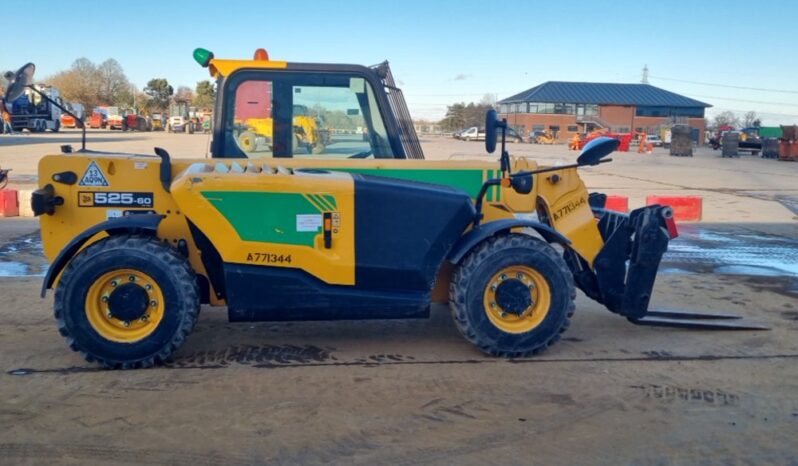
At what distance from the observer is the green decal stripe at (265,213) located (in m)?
5.14

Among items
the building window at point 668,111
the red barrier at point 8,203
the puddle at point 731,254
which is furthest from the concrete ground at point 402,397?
the building window at point 668,111

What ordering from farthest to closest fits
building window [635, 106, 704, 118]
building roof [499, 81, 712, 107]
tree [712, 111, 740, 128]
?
tree [712, 111, 740, 128], building window [635, 106, 704, 118], building roof [499, 81, 712, 107]

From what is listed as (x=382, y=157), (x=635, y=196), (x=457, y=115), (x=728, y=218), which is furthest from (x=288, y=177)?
(x=457, y=115)

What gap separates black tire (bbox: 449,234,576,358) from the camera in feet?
17.9

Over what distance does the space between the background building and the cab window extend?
80868mm

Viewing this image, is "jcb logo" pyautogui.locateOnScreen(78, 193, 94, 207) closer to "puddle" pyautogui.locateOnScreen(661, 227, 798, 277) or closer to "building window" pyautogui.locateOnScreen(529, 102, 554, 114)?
"puddle" pyautogui.locateOnScreen(661, 227, 798, 277)

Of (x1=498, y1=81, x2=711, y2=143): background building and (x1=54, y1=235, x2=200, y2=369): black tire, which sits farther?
(x1=498, y1=81, x2=711, y2=143): background building

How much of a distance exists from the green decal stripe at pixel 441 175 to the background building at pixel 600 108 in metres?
80.9

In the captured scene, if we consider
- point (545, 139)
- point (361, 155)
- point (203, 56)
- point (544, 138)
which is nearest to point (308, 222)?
point (361, 155)

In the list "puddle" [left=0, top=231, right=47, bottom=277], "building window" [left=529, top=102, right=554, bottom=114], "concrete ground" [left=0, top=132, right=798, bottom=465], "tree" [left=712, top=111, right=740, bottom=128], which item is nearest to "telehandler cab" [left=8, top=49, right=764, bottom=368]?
"concrete ground" [left=0, top=132, right=798, bottom=465]

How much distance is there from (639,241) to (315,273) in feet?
8.35

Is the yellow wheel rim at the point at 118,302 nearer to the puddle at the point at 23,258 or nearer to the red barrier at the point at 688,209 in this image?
the puddle at the point at 23,258

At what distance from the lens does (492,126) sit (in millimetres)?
5348

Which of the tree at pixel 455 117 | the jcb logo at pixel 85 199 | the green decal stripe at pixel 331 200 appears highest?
the tree at pixel 455 117
